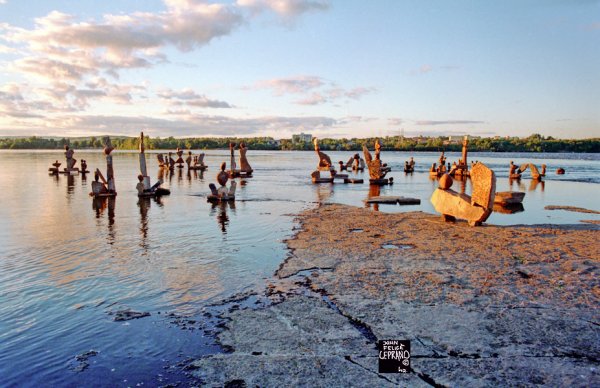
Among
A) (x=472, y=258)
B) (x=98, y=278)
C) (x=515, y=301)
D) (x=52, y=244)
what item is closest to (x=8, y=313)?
(x=98, y=278)

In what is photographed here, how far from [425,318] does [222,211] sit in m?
15.4

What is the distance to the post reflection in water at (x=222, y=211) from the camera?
17625mm

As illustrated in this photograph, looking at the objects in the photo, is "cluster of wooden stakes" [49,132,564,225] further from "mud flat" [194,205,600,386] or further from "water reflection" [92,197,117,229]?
"mud flat" [194,205,600,386]

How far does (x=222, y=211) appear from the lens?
21547 mm

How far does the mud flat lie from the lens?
5691mm

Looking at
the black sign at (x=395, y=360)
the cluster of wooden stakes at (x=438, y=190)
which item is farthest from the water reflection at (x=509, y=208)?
the black sign at (x=395, y=360)

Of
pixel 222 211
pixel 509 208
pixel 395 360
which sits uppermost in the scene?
pixel 395 360

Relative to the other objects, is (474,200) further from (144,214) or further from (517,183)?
(517,183)

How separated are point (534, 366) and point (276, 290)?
4.81m

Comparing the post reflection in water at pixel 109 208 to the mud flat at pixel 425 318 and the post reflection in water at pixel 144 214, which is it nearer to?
the post reflection in water at pixel 144 214

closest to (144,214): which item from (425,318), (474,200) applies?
(474,200)

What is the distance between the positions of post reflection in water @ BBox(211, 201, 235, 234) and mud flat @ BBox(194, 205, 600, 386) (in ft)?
16.7

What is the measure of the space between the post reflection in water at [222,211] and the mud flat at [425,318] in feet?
16.7

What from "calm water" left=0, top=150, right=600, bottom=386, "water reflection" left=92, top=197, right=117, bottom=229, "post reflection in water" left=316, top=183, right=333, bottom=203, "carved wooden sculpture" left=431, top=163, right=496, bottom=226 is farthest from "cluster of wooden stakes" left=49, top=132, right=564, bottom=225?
"post reflection in water" left=316, top=183, right=333, bottom=203
